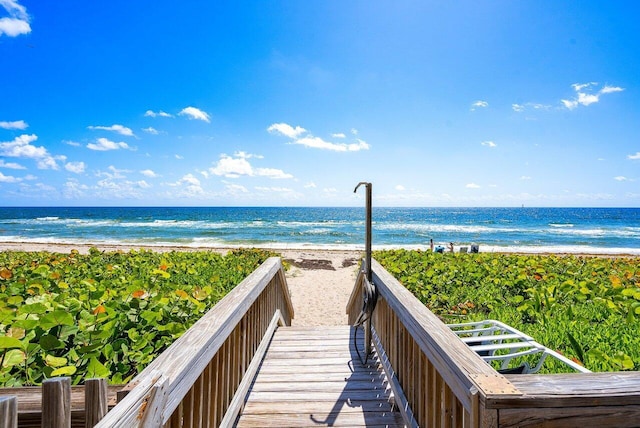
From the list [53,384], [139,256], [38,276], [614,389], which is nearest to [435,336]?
[614,389]

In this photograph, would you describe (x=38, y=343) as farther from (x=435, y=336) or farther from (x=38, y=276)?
(x=38, y=276)

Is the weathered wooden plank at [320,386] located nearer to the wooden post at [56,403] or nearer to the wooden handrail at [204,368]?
the wooden handrail at [204,368]

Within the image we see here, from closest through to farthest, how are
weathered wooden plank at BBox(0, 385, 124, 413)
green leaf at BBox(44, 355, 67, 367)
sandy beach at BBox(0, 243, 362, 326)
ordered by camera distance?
weathered wooden plank at BBox(0, 385, 124, 413)
green leaf at BBox(44, 355, 67, 367)
sandy beach at BBox(0, 243, 362, 326)

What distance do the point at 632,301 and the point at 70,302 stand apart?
214 inches

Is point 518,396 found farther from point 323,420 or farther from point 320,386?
point 320,386

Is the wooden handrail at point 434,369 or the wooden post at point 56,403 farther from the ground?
the wooden post at point 56,403

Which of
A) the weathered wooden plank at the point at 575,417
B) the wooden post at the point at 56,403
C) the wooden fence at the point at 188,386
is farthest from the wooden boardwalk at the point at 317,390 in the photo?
the wooden post at the point at 56,403

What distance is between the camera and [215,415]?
1848mm

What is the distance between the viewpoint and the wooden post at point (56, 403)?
867 mm

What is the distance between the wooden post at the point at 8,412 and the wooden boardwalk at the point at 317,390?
5.88 feet

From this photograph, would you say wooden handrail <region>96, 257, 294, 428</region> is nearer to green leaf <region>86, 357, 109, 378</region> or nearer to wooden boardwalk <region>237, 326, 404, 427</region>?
wooden boardwalk <region>237, 326, 404, 427</region>

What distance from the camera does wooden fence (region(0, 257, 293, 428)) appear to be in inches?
34.8

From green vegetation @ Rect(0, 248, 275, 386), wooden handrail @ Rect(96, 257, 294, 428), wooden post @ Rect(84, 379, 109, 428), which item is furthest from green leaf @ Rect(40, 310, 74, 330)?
wooden post @ Rect(84, 379, 109, 428)

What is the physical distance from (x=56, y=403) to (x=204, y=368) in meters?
0.79
